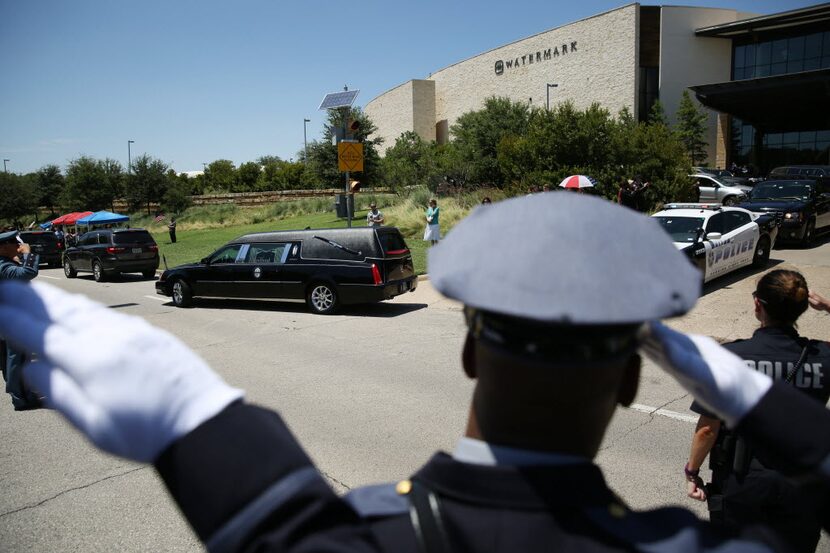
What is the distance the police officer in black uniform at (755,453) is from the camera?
234 centimetres

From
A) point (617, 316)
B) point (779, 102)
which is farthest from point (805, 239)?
point (779, 102)

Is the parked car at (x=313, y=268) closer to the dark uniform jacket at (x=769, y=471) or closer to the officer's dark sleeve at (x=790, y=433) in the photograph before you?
the dark uniform jacket at (x=769, y=471)

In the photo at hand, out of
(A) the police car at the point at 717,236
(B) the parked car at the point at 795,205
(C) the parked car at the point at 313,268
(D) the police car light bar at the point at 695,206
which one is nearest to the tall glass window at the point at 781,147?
(B) the parked car at the point at 795,205

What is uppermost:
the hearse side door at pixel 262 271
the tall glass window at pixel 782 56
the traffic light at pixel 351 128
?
the tall glass window at pixel 782 56

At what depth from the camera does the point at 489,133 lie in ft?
121

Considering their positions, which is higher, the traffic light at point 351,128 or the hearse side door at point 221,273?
the traffic light at point 351,128

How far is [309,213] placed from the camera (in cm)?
4044

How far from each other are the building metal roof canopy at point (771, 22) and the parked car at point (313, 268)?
43.7 metres

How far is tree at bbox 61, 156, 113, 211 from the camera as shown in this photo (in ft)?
179

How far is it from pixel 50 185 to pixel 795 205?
70.0 m

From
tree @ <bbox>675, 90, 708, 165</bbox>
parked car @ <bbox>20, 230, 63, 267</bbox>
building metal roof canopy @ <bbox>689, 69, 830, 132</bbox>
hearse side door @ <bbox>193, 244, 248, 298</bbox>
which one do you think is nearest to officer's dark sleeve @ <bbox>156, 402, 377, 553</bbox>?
hearse side door @ <bbox>193, 244, 248, 298</bbox>

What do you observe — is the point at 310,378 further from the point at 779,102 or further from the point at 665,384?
the point at 779,102

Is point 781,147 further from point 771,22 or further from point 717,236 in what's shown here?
point 717,236

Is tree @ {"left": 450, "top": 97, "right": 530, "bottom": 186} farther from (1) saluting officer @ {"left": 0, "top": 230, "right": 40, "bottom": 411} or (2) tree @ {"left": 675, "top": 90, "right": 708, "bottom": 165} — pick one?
(1) saluting officer @ {"left": 0, "top": 230, "right": 40, "bottom": 411}
